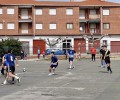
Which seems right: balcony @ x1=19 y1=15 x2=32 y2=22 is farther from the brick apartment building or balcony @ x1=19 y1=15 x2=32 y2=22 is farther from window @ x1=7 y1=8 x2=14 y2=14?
window @ x1=7 y1=8 x2=14 y2=14

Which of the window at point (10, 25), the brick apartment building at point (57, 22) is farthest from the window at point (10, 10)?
the window at point (10, 25)

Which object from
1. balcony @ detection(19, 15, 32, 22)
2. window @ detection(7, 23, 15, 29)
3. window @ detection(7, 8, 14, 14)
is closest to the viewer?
window @ detection(7, 23, 15, 29)

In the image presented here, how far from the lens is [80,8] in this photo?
8244cm

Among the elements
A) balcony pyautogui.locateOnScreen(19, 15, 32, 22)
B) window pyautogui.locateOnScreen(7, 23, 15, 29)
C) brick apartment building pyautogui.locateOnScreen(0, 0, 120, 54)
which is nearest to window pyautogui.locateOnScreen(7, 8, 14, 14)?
brick apartment building pyautogui.locateOnScreen(0, 0, 120, 54)

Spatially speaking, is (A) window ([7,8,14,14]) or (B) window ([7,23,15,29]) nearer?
(B) window ([7,23,15,29])

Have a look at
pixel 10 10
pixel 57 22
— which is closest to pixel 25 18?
pixel 10 10

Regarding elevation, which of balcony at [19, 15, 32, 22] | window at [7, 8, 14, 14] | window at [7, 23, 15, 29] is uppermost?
window at [7, 8, 14, 14]

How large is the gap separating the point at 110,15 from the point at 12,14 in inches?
744

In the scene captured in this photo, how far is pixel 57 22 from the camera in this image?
262 feet

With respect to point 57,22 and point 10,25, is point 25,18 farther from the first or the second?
point 57,22

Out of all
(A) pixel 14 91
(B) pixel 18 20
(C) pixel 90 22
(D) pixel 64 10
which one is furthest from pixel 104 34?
(A) pixel 14 91

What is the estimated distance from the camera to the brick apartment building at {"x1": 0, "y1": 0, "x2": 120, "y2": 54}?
260ft

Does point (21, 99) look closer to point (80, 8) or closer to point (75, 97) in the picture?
point (75, 97)

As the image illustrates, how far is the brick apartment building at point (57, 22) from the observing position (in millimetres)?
79250
